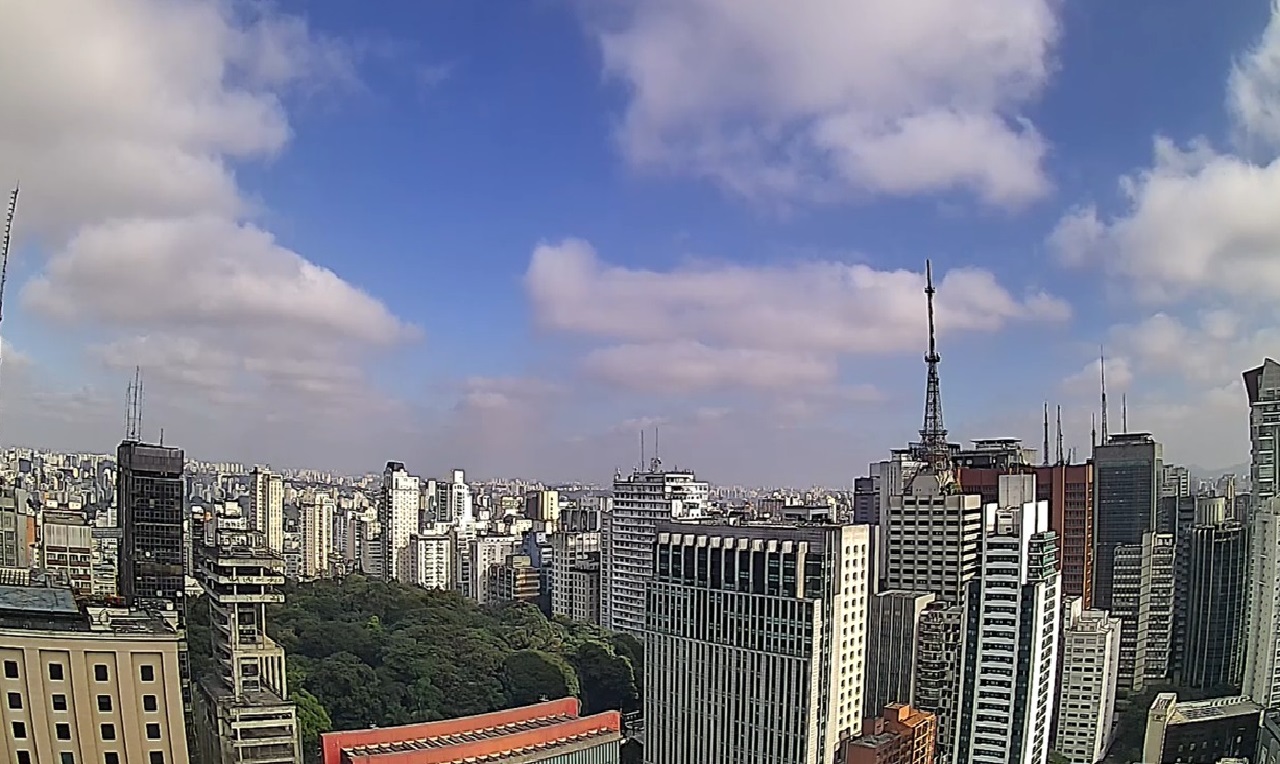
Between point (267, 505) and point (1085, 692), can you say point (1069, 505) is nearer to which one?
point (1085, 692)

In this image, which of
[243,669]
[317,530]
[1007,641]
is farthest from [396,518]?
[1007,641]

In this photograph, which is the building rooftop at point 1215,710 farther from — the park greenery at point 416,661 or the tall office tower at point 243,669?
the tall office tower at point 243,669

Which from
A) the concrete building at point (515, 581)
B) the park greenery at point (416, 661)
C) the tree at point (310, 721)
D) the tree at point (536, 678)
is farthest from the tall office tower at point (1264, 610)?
the concrete building at point (515, 581)

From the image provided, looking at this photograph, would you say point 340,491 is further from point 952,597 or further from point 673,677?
point 952,597

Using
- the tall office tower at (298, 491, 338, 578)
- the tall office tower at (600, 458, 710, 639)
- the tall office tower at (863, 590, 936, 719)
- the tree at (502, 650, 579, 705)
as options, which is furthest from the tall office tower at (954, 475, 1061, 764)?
the tall office tower at (298, 491, 338, 578)

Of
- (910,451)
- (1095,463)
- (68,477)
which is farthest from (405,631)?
(1095,463)

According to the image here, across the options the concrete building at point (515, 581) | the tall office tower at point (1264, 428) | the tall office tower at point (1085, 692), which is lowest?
the concrete building at point (515, 581)

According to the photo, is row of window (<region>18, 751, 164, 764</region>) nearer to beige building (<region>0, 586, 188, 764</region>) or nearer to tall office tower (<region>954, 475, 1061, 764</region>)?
beige building (<region>0, 586, 188, 764</region>)
